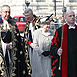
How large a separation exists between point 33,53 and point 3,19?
2.15m

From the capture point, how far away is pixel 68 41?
7.55 metres

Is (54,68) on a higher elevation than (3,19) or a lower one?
lower

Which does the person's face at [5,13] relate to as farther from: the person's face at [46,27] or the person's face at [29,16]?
the person's face at [29,16]

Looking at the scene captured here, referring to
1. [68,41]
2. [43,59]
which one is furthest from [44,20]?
[68,41]

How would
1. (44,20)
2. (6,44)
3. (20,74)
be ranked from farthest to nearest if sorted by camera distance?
(44,20), (20,74), (6,44)

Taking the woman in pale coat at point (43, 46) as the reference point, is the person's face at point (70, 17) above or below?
above

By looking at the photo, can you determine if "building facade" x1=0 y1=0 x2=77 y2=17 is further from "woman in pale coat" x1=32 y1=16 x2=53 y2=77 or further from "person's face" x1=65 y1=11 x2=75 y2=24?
"person's face" x1=65 y1=11 x2=75 y2=24

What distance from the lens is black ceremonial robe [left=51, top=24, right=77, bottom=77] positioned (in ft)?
24.4

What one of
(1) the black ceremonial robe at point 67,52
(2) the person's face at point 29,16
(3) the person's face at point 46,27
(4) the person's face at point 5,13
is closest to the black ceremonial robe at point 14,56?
(4) the person's face at point 5,13

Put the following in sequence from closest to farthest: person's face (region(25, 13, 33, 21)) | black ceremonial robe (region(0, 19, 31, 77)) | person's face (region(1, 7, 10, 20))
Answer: person's face (region(1, 7, 10, 20))
black ceremonial robe (region(0, 19, 31, 77))
person's face (region(25, 13, 33, 21))

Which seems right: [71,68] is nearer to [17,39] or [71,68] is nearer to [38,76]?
[17,39]

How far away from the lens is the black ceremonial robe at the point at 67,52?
745 centimetres

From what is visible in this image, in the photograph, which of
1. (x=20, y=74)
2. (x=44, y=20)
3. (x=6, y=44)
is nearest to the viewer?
(x=6, y=44)

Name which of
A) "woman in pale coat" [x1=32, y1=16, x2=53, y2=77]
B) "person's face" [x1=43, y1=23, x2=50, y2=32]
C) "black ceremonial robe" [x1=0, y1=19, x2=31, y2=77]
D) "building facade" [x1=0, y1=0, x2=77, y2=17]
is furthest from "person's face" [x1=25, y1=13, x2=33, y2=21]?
"building facade" [x1=0, y1=0, x2=77, y2=17]
